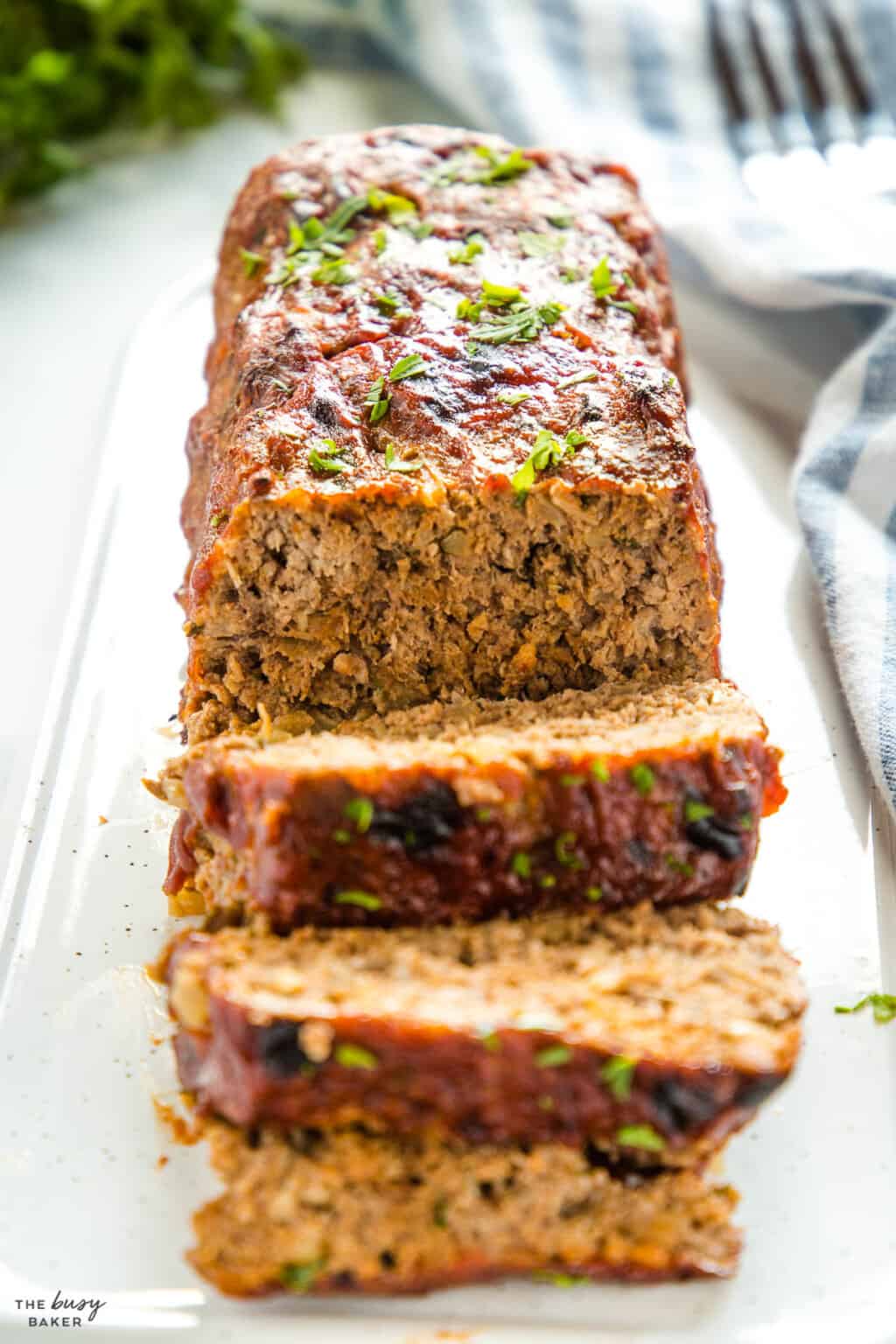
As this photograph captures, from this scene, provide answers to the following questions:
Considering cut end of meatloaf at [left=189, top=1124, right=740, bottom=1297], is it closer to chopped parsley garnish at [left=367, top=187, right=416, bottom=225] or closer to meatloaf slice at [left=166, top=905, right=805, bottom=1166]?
meatloaf slice at [left=166, top=905, right=805, bottom=1166]

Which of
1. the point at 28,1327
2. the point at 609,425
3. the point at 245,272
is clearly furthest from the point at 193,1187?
the point at 245,272

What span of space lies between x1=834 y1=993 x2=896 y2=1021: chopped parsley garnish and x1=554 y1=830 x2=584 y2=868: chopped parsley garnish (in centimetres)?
89

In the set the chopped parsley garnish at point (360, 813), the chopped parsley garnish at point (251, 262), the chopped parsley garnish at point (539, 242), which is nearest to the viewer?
the chopped parsley garnish at point (360, 813)

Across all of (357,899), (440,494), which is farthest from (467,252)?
(357,899)

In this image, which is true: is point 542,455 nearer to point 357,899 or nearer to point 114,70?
point 357,899

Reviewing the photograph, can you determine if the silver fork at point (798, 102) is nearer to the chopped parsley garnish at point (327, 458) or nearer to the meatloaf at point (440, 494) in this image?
the meatloaf at point (440, 494)

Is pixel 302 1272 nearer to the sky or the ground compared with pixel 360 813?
nearer to the ground

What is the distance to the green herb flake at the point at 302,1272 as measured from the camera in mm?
3414

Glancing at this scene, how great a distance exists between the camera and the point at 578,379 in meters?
4.44

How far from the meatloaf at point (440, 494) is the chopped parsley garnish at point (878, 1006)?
100cm

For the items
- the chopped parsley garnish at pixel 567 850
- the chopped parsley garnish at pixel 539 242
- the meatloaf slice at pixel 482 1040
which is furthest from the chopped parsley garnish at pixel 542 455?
the meatloaf slice at pixel 482 1040

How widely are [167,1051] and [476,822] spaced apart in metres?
1.07

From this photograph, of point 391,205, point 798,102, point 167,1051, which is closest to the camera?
point 167,1051

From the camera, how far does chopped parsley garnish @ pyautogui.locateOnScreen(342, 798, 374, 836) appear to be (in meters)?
3.64
